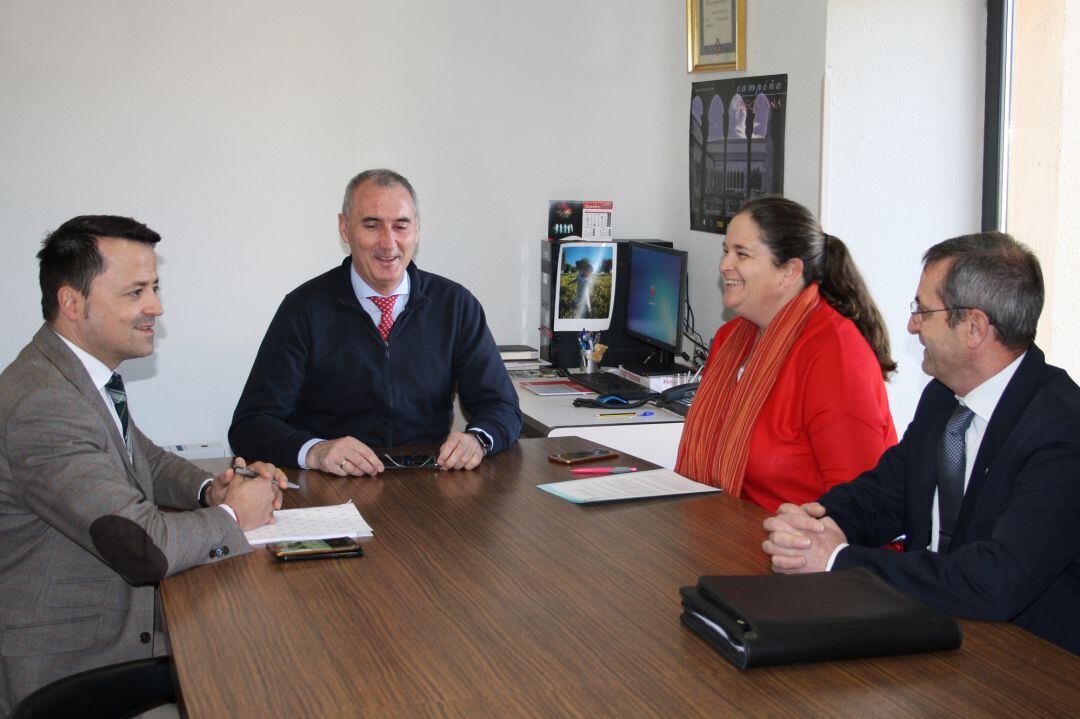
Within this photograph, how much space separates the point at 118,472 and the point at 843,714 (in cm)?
128

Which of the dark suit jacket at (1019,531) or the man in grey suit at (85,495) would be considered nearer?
the dark suit jacket at (1019,531)

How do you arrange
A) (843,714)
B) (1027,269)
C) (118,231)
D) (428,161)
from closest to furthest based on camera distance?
(843,714) → (1027,269) → (118,231) → (428,161)

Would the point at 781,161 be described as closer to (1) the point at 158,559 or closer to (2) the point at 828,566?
(2) the point at 828,566

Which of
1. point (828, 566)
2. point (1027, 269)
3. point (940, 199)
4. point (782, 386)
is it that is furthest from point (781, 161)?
point (828, 566)

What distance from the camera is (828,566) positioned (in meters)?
1.81

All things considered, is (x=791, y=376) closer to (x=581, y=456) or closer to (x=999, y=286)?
(x=581, y=456)

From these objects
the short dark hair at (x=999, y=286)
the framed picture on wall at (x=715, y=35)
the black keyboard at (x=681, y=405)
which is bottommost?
the black keyboard at (x=681, y=405)

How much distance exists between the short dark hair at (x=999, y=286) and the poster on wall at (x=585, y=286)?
2.43 m

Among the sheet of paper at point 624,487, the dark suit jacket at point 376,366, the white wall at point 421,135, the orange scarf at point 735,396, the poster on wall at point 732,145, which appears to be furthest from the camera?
the poster on wall at point 732,145

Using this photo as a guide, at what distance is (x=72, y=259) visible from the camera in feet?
6.86

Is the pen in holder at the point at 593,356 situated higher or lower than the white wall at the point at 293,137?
lower

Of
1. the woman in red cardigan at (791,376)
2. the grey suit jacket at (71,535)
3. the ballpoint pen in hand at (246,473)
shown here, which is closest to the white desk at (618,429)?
the woman in red cardigan at (791,376)

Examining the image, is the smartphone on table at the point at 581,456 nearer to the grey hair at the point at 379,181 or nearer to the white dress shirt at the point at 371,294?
the white dress shirt at the point at 371,294

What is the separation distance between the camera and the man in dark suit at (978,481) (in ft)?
5.53
